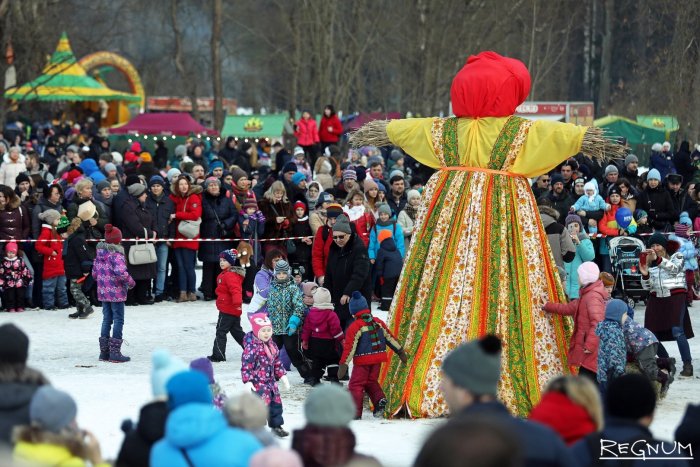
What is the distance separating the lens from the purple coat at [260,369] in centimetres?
904

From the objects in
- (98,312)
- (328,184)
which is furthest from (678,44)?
(98,312)

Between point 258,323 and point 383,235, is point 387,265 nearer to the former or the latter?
point 383,235

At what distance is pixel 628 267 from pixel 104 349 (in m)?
5.75

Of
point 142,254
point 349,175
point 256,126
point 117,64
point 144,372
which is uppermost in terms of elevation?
point 117,64

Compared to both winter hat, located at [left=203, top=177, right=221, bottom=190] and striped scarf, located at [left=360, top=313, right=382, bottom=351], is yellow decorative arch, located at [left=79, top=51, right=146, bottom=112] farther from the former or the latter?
striped scarf, located at [left=360, top=313, right=382, bottom=351]

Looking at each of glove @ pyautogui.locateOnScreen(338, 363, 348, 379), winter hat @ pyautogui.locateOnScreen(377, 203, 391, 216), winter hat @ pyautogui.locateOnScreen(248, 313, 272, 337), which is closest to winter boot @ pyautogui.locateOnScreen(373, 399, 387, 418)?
glove @ pyautogui.locateOnScreen(338, 363, 348, 379)

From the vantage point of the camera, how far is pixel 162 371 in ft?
19.7

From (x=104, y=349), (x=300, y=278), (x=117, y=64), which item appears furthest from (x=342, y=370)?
(x=117, y=64)

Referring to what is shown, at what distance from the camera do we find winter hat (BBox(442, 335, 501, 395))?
503 cm

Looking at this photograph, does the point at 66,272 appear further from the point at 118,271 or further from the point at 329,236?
the point at 329,236

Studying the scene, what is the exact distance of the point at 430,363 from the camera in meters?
9.42

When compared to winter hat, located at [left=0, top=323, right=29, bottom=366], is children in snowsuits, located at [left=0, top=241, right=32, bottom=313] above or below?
below

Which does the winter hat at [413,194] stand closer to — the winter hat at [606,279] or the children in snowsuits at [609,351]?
the winter hat at [606,279]

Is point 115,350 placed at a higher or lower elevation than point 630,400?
lower
